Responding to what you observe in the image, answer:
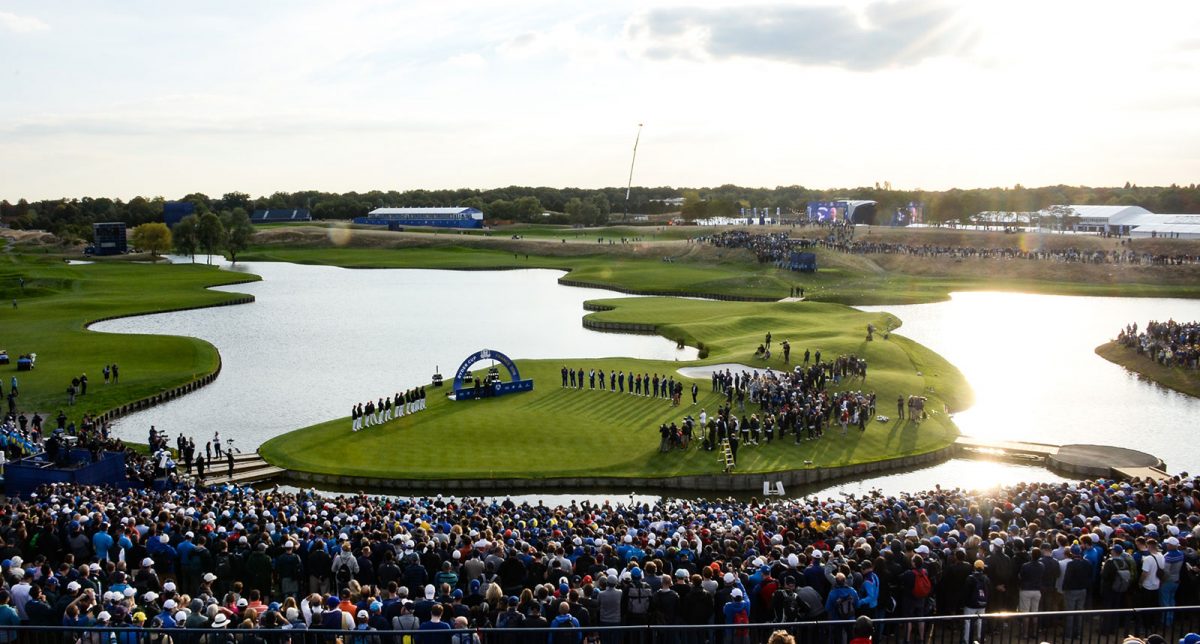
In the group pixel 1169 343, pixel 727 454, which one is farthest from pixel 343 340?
pixel 1169 343

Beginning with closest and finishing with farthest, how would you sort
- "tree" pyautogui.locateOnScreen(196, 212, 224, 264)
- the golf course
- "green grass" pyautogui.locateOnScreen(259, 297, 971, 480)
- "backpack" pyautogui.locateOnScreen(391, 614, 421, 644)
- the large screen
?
"backpack" pyautogui.locateOnScreen(391, 614, 421, 644) < "green grass" pyautogui.locateOnScreen(259, 297, 971, 480) < the golf course < "tree" pyautogui.locateOnScreen(196, 212, 224, 264) < the large screen

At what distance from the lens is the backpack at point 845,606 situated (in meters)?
13.6

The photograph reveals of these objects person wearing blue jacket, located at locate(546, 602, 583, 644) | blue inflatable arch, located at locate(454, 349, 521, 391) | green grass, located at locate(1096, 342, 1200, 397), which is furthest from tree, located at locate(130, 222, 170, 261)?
person wearing blue jacket, located at locate(546, 602, 583, 644)

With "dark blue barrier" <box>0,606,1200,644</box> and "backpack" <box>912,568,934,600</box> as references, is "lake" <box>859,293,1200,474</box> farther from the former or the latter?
"backpack" <box>912,568,934,600</box>

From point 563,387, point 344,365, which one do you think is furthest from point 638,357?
point 344,365

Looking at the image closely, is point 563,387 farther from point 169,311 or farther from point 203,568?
point 169,311

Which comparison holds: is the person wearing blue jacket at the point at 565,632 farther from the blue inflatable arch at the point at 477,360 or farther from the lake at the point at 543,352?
the blue inflatable arch at the point at 477,360

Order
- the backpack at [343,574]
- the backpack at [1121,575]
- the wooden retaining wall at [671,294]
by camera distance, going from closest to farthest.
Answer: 1. the backpack at [1121,575]
2. the backpack at [343,574]
3. the wooden retaining wall at [671,294]

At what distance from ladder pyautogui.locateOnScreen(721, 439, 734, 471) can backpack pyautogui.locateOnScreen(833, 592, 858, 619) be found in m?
19.9

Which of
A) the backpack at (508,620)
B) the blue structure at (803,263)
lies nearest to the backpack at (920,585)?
the backpack at (508,620)

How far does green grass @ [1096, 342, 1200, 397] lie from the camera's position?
5150 centimetres

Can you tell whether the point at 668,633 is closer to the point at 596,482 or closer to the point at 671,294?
the point at 596,482

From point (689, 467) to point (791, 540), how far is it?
1589 cm

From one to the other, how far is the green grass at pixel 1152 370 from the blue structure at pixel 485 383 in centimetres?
3638
